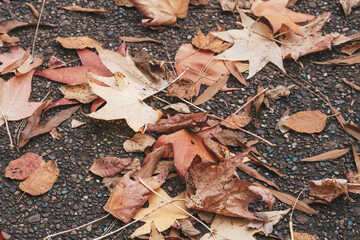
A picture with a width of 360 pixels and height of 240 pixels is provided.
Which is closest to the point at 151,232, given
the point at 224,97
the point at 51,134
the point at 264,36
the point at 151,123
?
the point at 151,123

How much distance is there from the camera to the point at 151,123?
5.51 feet

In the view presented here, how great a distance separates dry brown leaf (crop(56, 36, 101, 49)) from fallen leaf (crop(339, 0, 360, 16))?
1.39 metres

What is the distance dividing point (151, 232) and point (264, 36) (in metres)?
1.19

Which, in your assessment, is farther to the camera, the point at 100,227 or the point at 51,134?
the point at 51,134

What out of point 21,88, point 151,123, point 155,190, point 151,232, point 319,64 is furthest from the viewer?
point 319,64

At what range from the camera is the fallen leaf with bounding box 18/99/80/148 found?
167 cm

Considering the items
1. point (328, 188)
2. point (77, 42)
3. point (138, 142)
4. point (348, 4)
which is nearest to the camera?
point (328, 188)

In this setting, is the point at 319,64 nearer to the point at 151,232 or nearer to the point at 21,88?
the point at 151,232

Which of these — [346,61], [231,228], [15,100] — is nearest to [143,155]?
[231,228]

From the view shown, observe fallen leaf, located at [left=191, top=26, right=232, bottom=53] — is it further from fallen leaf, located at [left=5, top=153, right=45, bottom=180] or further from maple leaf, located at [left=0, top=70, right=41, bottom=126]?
fallen leaf, located at [left=5, top=153, right=45, bottom=180]

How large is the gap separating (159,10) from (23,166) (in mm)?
1064

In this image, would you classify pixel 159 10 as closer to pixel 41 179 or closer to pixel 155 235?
pixel 41 179

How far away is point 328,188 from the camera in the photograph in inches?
61.5

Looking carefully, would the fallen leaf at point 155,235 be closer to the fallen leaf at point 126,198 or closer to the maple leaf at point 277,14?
the fallen leaf at point 126,198
